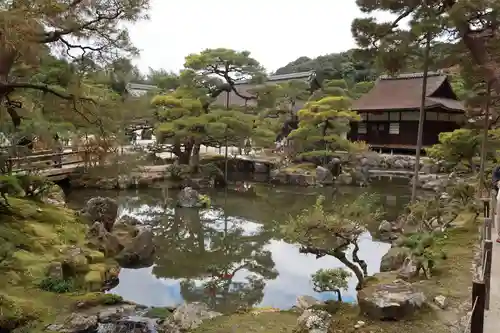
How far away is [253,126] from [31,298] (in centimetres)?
1364

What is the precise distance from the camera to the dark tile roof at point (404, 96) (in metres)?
21.2

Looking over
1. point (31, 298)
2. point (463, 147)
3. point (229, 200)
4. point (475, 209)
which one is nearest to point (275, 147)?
point (229, 200)

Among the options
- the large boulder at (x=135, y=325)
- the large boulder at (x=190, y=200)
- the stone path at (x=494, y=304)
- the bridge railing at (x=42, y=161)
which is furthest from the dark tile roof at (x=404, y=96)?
the large boulder at (x=135, y=325)

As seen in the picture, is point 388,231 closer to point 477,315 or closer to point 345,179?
point 477,315

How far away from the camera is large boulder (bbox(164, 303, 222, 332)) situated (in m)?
4.86

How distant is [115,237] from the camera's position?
864cm

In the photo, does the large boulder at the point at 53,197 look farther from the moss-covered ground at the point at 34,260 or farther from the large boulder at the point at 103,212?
the large boulder at the point at 103,212

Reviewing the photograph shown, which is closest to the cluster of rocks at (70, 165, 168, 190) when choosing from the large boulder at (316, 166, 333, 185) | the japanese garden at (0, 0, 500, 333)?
the japanese garden at (0, 0, 500, 333)

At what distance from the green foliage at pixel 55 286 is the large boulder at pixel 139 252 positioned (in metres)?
2.13

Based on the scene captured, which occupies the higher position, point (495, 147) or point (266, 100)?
point (266, 100)

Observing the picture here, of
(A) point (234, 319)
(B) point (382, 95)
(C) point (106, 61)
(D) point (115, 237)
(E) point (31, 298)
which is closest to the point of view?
(A) point (234, 319)

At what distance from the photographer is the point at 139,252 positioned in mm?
8438

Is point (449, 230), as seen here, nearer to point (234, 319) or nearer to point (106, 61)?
point (234, 319)

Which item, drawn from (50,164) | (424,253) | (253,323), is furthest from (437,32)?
(50,164)
